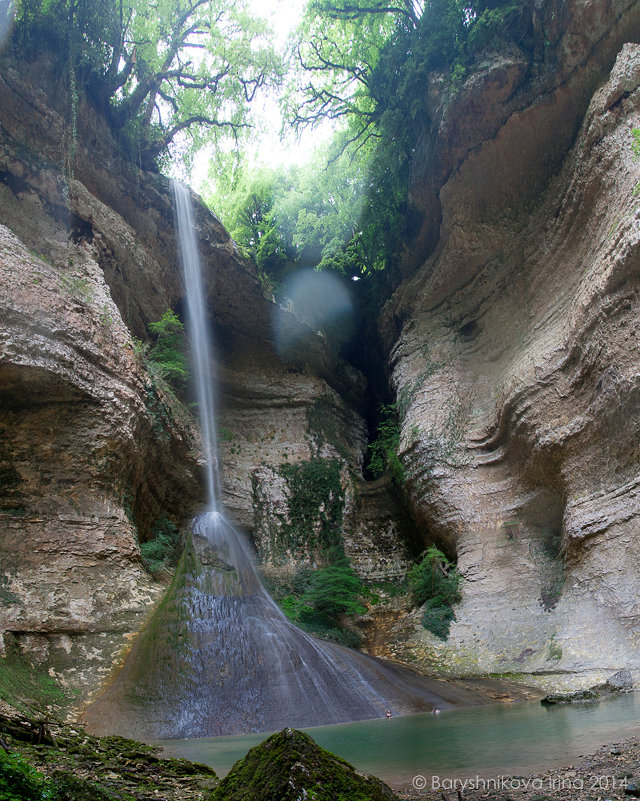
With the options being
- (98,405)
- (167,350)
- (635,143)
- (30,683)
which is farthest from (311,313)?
(30,683)

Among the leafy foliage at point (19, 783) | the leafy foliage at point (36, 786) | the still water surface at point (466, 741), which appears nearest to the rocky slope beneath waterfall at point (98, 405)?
the still water surface at point (466, 741)

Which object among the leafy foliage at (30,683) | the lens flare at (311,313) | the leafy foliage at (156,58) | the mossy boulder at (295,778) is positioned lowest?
the mossy boulder at (295,778)

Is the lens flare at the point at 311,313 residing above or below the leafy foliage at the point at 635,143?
above

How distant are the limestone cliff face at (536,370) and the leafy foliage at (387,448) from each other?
1123 millimetres

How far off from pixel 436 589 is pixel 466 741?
823 cm

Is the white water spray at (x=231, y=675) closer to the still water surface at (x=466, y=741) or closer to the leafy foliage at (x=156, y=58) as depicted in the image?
the still water surface at (x=466, y=741)

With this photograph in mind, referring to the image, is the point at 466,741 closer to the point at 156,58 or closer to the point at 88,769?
the point at 88,769

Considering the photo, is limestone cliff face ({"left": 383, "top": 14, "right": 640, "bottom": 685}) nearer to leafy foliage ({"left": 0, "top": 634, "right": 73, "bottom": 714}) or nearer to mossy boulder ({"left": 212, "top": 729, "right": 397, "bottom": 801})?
leafy foliage ({"left": 0, "top": 634, "right": 73, "bottom": 714})

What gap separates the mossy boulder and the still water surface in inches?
56.7

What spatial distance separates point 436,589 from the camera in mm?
12781

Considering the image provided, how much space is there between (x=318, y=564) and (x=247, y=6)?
707 inches

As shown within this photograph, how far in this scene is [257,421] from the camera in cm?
1825

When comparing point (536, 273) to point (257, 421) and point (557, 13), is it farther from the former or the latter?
point (257, 421)

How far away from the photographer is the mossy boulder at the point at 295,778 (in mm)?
2166
